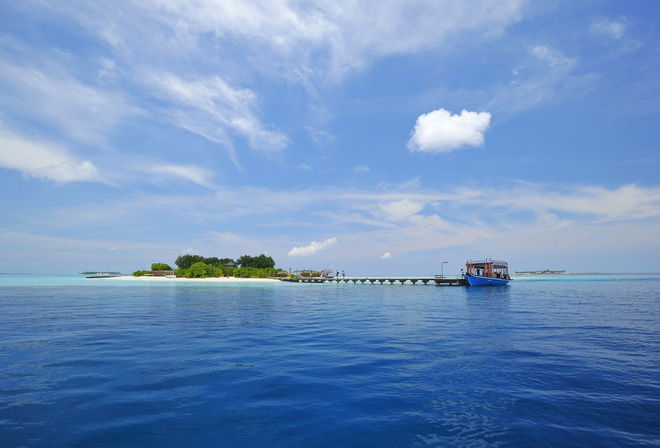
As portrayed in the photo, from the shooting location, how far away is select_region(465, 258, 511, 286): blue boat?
83750mm

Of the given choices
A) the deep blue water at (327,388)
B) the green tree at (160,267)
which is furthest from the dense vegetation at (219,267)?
the deep blue water at (327,388)

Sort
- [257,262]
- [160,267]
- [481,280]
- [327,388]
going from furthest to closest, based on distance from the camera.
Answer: [160,267]
[257,262]
[481,280]
[327,388]

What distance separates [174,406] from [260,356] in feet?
18.8

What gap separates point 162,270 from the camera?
5679 inches

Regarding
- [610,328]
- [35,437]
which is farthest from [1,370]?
[610,328]

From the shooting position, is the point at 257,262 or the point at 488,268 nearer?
the point at 488,268

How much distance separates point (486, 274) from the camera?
86.2 metres

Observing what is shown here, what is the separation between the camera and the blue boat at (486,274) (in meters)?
83.8

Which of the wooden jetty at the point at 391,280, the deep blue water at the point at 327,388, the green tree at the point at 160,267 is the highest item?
the green tree at the point at 160,267

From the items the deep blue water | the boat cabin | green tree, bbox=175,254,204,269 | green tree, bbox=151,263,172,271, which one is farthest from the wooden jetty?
the deep blue water

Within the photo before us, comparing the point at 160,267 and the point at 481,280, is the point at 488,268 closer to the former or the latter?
the point at 481,280

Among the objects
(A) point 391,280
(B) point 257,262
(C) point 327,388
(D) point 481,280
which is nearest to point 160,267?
(B) point 257,262

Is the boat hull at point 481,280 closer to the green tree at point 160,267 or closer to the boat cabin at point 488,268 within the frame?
the boat cabin at point 488,268

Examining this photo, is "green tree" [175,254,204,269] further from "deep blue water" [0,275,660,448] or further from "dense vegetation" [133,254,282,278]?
"deep blue water" [0,275,660,448]
